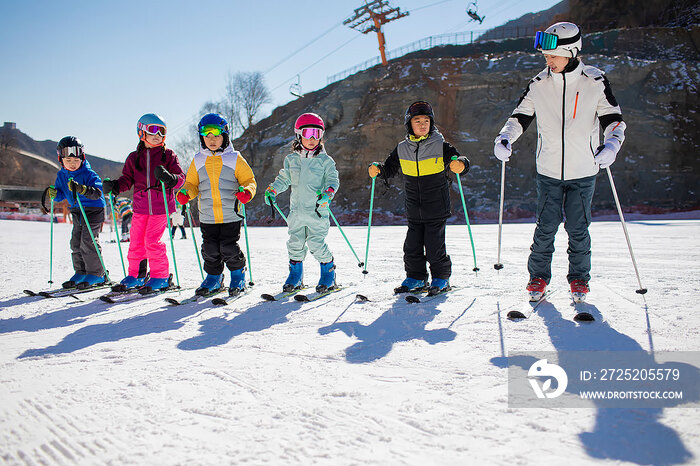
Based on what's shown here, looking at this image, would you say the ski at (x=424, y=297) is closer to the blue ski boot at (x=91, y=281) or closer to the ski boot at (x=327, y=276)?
the ski boot at (x=327, y=276)

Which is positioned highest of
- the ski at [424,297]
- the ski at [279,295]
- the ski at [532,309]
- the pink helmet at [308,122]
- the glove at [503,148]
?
the pink helmet at [308,122]

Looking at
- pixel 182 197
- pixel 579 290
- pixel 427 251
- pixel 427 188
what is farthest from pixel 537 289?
pixel 182 197

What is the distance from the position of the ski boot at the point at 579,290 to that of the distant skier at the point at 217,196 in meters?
3.01

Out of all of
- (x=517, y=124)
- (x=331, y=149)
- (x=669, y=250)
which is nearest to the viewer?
(x=517, y=124)

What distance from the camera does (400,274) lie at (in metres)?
5.48

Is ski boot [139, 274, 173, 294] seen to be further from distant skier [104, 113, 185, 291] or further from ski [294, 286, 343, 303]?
ski [294, 286, 343, 303]

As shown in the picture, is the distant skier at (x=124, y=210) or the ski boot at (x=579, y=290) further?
the distant skier at (x=124, y=210)

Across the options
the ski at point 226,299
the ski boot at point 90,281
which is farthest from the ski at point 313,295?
the ski boot at point 90,281

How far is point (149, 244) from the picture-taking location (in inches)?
189

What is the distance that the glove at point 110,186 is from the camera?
4.78 m

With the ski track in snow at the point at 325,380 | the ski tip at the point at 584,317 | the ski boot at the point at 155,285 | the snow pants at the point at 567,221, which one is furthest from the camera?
the ski boot at the point at 155,285

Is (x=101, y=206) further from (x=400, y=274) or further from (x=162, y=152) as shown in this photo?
(x=400, y=274)

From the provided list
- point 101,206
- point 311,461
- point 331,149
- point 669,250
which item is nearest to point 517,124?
point 311,461

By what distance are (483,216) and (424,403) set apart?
66.9 ft
